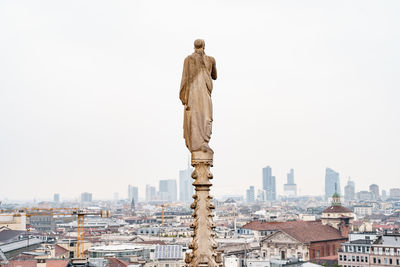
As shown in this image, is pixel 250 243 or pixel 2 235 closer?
pixel 2 235

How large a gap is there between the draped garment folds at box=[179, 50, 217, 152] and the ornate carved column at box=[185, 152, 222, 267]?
18 centimetres

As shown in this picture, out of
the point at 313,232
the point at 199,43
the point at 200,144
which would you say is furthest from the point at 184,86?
the point at 313,232

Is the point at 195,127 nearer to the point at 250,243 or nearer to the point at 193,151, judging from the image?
the point at 193,151

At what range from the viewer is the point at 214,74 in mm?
7762

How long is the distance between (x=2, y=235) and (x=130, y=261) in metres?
21.7

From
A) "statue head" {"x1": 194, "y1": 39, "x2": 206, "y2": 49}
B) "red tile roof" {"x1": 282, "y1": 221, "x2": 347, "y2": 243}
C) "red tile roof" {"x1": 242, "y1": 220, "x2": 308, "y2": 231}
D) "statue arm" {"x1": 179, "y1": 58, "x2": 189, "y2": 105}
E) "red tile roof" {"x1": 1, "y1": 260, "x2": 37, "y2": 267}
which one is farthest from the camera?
"red tile roof" {"x1": 242, "y1": 220, "x2": 308, "y2": 231}

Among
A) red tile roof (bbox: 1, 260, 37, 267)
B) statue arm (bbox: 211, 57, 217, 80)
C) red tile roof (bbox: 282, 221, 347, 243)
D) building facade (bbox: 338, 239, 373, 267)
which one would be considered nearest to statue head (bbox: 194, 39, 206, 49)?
statue arm (bbox: 211, 57, 217, 80)

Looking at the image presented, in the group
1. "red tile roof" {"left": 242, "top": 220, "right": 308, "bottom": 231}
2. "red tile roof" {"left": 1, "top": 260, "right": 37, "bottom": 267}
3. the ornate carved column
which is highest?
the ornate carved column

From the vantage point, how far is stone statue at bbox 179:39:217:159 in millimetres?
7305

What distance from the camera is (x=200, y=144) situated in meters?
7.29

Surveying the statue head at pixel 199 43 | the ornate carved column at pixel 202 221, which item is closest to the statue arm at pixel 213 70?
the statue head at pixel 199 43

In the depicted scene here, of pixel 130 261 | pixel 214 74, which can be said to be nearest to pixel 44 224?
pixel 130 261

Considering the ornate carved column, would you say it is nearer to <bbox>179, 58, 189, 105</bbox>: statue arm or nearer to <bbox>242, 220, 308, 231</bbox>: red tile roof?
<bbox>179, 58, 189, 105</bbox>: statue arm

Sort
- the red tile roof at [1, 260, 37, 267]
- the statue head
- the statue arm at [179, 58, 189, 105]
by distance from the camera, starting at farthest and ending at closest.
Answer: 1. the red tile roof at [1, 260, 37, 267]
2. the statue head
3. the statue arm at [179, 58, 189, 105]
